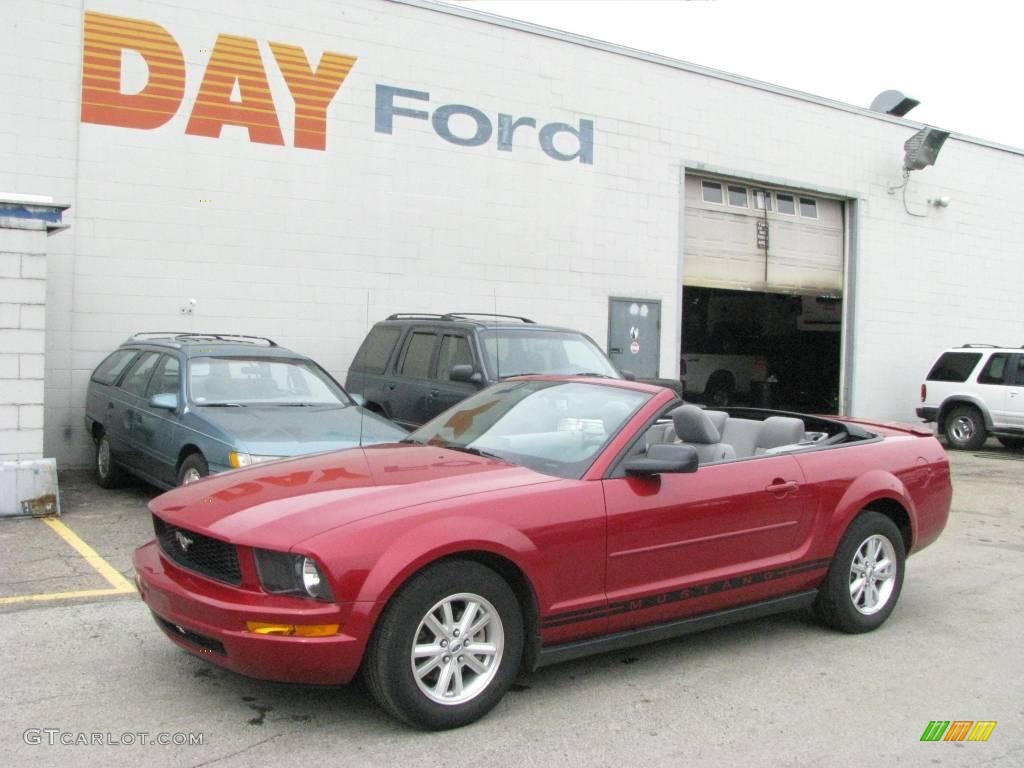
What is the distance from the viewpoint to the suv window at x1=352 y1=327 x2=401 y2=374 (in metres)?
11.1

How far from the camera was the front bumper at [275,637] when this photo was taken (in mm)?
3721

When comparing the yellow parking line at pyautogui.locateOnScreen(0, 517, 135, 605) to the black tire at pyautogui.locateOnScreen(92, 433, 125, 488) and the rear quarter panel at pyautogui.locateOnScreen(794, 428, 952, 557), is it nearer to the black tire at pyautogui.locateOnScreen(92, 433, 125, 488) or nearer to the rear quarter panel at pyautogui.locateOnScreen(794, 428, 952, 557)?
the black tire at pyautogui.locateOnScreen(92, 433, 125, 488)

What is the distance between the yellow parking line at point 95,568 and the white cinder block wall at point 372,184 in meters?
4.03

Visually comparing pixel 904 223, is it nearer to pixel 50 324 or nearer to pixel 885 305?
pixel 885 305

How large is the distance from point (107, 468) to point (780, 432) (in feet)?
23.3

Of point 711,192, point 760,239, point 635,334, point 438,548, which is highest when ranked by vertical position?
point 711,192

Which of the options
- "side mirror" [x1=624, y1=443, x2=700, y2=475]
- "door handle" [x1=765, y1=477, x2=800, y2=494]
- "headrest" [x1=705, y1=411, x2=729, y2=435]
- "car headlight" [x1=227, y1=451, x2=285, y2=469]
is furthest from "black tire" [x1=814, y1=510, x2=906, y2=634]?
"car headlight" [x1=227, y1=451, x2=285, y2=469]

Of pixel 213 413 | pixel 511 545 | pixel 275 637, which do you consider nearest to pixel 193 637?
pixel 275 637

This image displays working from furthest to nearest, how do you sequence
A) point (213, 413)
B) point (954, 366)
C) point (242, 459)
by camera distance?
point (954, 366) < point (213, 413) < point (242, 459)

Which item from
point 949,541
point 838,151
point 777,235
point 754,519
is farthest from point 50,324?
point 838,151

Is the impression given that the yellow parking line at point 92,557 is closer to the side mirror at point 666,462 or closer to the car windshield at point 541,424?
the car windshield at point 541,424

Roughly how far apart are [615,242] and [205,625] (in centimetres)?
1228

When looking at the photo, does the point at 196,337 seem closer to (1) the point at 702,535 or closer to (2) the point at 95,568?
(2) the point at 95,568

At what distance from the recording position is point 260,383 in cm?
877
